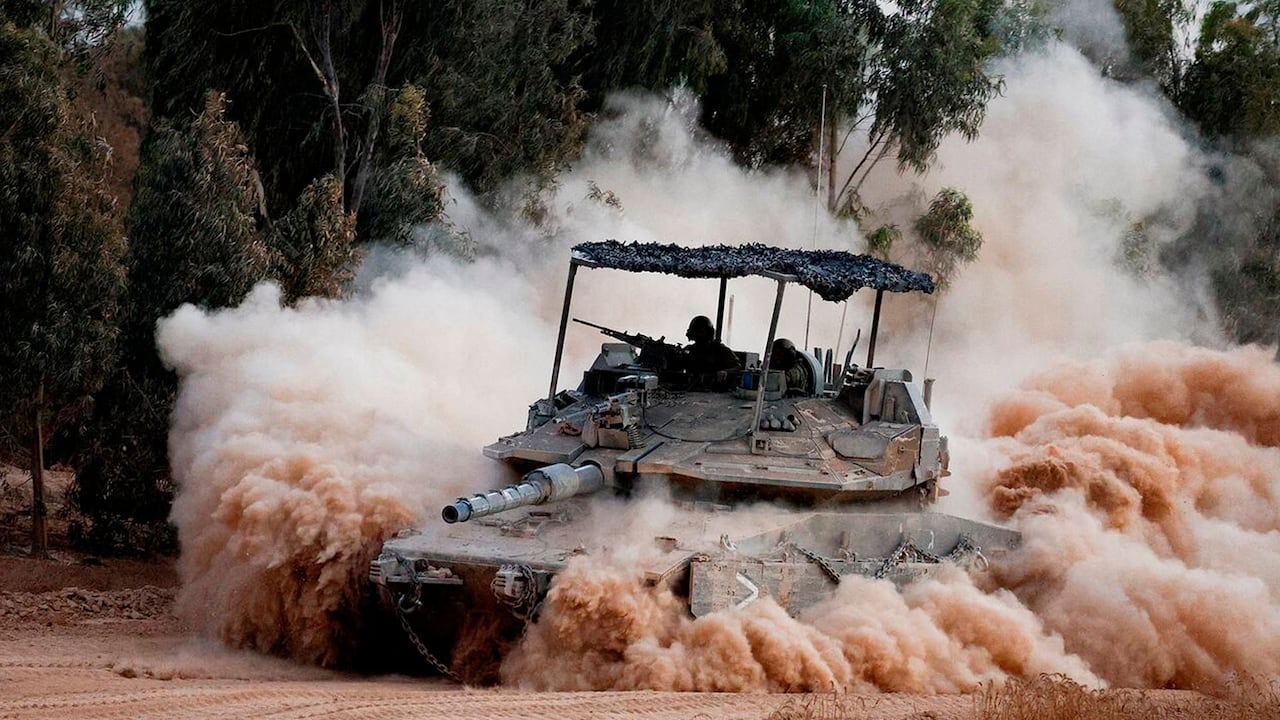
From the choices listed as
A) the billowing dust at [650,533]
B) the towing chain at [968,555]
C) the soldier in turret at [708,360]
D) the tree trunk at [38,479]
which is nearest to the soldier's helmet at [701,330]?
the soldier in turret at [708,360]

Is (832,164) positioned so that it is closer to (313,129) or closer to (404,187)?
(404,187)

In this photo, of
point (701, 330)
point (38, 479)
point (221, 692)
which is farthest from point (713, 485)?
point (38, 479)

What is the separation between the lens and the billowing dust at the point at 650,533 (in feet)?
50.8

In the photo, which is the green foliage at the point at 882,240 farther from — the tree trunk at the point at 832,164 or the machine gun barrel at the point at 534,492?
the machine gun barrel at the point at 534,492

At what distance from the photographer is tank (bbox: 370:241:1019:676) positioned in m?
15.6

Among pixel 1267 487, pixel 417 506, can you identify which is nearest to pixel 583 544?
pixel 417 506

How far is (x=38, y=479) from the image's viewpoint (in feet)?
75.1

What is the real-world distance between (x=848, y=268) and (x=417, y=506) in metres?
5.01

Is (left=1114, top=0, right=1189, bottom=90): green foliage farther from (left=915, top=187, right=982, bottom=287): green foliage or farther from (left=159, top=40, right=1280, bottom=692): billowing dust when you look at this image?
(left=159, top=40, right=1280, bottom=692): billowing dust

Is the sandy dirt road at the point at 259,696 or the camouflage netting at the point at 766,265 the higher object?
the camouflage netting at the point at 766,265

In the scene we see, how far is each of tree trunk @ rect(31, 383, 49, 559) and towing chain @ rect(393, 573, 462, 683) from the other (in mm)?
8153

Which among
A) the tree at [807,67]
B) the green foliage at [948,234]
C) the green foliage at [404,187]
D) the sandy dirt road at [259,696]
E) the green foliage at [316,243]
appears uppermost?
the tree at [807,67]

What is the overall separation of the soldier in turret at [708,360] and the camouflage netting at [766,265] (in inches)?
39.6

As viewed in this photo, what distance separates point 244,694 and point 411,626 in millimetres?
2002
